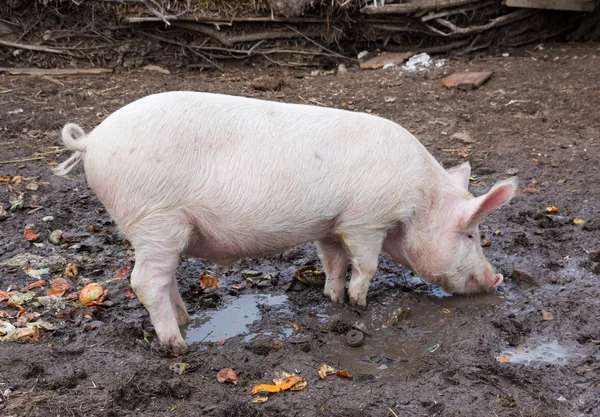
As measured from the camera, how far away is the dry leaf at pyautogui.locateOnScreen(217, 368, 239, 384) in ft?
11.0

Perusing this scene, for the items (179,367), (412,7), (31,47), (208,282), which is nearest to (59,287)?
(208,282)

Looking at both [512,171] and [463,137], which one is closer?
[512,171]

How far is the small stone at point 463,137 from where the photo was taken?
661cm

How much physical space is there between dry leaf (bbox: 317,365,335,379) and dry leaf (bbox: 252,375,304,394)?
0.10m

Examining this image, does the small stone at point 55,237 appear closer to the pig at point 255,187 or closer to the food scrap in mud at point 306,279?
the pig at point 255,187

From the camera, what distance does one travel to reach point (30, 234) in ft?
16.1

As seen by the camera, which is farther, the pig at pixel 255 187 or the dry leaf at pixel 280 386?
the pig at pixel 255 187

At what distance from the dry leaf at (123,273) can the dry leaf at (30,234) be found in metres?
0.72

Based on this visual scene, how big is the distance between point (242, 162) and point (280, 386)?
1.07 metres

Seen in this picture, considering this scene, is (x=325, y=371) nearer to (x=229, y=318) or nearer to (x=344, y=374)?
(x=344, y=374)

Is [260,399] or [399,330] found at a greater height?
[260,399]

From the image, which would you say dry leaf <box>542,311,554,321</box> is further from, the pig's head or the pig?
Answer: the pig

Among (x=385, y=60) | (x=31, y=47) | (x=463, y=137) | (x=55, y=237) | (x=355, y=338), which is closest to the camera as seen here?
(x=355, y=338)

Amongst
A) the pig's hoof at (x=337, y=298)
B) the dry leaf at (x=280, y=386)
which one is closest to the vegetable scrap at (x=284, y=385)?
the dry leaf at (x=280, y=386)
